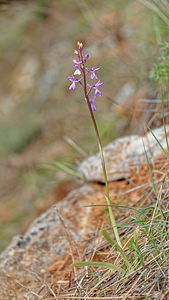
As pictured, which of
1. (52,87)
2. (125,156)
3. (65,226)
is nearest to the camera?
(65,226)

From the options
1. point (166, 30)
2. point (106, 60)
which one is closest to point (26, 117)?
point (106, 60)

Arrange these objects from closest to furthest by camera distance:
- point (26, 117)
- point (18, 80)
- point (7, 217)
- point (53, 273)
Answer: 1. point (53, 273)
2. point (7, 217)
3. point (26, 117)
4. point (18, 80)

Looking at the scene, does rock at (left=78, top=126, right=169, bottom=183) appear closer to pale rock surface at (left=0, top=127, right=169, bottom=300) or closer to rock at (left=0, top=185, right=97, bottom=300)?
pale rock surface at (left=0, top=127, right=169, bottom=300)

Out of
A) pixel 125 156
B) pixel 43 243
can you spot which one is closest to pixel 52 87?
pixel 125 156

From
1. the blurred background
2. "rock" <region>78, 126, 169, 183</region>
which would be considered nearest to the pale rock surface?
"rock" <region>78, 126, 169, 183</region>

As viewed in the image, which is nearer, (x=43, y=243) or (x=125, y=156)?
(x=43, y=243)

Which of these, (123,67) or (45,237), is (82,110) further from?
(45,237)

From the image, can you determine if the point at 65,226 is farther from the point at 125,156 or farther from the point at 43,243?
the point at 125,156
